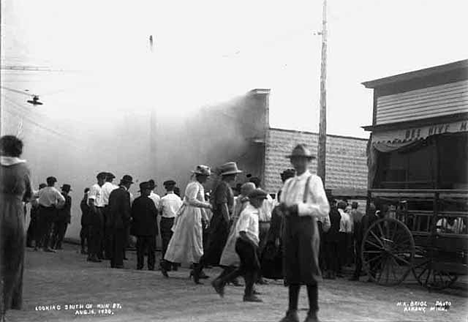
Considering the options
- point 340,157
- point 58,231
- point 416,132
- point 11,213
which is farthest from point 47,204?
point 340,157

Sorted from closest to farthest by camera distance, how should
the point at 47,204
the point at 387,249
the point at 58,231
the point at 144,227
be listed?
the point at 387,249, the point at 144,227, the point at 47,204, the point at 58,231

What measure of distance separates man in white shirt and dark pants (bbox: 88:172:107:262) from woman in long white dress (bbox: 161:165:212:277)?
350cm

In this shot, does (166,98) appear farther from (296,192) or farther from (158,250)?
(296,192)

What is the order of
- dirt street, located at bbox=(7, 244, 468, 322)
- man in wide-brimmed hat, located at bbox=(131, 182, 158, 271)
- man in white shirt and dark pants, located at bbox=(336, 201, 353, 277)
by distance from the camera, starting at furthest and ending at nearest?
man in white shirt and dark pants, located at bbox=(336, 201, 353, 277)
man in wide-brimmed hat, located at bbox=(131, 182, 158, 271)
dirt street, located at bbox=(7, 244, 468, 322)

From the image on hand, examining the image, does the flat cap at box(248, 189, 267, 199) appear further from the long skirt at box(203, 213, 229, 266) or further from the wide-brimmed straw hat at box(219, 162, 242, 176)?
the long skirt at box(203, 213, 229, 266)

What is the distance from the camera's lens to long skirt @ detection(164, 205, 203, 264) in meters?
9.33

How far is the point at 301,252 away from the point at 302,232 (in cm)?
19

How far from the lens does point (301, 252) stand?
5734 millimetres

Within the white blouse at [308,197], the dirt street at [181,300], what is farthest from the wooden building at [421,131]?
the white blouse at [308,197]

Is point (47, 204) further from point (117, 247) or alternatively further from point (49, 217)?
point (117, 247)

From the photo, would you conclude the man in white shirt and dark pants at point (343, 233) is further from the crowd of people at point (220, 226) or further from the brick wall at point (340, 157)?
the brick wall at point (340, 157)

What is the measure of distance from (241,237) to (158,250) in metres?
10.5

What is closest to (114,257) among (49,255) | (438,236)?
(49,255)

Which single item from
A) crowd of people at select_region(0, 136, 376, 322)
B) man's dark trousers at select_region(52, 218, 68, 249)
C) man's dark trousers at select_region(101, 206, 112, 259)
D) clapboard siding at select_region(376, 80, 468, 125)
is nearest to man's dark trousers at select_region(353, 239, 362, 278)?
crowd of people at select_region(0, 136, 376, 322)
